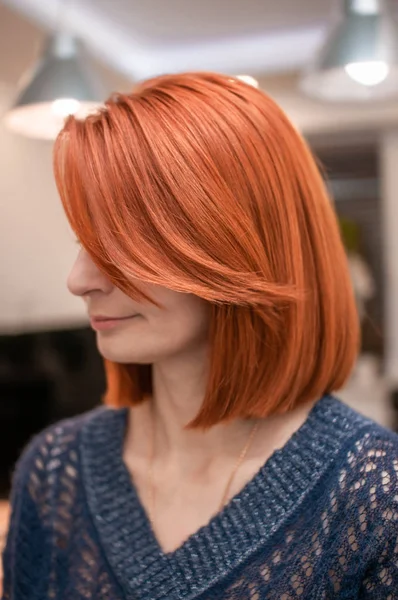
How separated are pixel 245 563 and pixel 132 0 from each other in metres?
2.82

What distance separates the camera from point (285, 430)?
98cm

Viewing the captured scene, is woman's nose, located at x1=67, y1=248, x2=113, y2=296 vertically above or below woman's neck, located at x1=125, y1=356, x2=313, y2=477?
above

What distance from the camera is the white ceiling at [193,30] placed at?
3.25m

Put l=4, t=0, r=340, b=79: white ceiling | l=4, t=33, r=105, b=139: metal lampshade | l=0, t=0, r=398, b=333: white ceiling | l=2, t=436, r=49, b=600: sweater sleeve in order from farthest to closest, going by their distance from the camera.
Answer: l=4, t=0, r=340, b=79: white ceiling, l=0, t=0, r=398, b=333: white ceiling, l=4, t=33, r=105, b=139: metal lampshade, l=2, t=436, r=49, b=600: sweater sleeve

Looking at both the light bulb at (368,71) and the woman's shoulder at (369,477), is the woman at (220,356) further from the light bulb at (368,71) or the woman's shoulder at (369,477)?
the light bulb at (368,71)

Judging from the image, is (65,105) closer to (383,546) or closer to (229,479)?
(229,479)

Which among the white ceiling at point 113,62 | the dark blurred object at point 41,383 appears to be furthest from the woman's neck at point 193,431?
the white ceiling at point 113,62

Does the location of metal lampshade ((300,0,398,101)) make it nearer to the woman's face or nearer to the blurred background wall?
the blurred background wall

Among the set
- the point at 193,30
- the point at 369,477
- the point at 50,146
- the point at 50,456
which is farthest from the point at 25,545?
the point at 193,30

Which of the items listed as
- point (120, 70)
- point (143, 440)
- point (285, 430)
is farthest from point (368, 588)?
point (120, 70)

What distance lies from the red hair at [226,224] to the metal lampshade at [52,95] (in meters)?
0.91

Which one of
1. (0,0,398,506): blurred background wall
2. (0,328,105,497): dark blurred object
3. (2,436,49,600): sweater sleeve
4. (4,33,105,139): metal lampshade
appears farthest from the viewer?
(0,0,398,506): blurred background wall

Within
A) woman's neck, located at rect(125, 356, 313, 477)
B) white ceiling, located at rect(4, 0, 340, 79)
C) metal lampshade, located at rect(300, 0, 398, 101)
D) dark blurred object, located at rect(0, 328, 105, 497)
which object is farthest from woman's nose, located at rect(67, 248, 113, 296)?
white ceiling, located at rect(4, 0, 340, 79)

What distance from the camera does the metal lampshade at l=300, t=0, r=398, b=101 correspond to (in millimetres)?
1863
